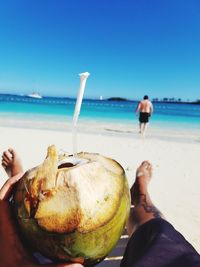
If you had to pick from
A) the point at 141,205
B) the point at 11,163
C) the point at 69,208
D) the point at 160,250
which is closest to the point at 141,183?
the point at 141,205

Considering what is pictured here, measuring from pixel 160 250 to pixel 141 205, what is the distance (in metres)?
1.14

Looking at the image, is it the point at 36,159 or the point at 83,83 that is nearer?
the point at 83,83

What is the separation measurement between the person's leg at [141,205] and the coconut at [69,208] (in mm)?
1298

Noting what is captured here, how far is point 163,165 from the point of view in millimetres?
6066

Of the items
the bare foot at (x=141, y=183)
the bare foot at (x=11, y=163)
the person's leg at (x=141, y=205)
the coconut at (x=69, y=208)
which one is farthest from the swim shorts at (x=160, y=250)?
the bare foot at (x=11, y=163)

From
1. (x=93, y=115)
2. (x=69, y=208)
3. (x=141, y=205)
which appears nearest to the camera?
(x=69, y=208)

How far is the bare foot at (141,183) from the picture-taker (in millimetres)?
2891

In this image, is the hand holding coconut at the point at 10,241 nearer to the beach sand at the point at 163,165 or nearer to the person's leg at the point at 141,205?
the person's leg at the point at 141,205

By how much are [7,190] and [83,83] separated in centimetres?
43

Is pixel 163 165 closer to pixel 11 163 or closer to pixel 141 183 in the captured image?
pixel 141 183

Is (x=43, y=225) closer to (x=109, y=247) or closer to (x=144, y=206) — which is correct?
(x=109, y=247)

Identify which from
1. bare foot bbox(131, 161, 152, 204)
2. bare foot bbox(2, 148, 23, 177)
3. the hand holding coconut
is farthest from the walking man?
the hand holding coconut

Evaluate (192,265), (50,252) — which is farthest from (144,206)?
(50,252)

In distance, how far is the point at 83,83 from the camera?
2.80 ft
